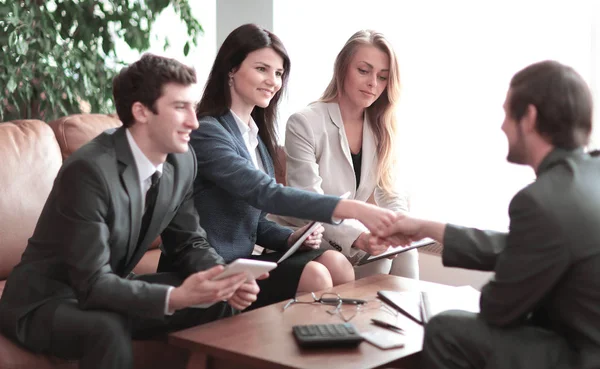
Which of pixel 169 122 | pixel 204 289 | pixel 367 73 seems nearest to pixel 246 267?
pixel 204 289

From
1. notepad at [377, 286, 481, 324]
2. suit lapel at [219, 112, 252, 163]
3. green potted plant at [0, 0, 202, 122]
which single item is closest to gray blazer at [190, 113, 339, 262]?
suit lapel at [219, 112, 252, 163]

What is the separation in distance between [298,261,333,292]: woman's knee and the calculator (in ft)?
1.99

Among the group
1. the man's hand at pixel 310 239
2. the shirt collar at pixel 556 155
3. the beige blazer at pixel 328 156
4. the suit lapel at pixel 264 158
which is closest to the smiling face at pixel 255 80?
the suit lapel at pixel 264 158

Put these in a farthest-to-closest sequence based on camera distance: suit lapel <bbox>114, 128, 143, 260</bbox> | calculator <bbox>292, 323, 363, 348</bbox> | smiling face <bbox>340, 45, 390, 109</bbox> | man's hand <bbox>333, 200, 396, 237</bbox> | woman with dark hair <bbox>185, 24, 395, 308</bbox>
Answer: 1. smiling face <bbox>340, 45, 390, 109</bbox>
2. woman with dark hair <bbox>185, 24, 395, 308</bbox>
3. man's hand <bbox>333, 200, 396, 237</bbox>
4. suit lapel <bbox>114, 128, 143, 260</bbox>
5. calculator <bbox>292, 323, 363, 348</bbox>

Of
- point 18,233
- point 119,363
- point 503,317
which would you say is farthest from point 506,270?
point 18,233

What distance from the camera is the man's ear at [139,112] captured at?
2316mm

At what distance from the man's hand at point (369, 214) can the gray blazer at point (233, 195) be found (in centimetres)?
7

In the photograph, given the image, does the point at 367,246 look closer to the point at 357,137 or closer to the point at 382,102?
the point at 357,137

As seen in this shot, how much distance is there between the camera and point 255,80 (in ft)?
9.53

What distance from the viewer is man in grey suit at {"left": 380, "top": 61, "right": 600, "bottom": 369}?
1786mm

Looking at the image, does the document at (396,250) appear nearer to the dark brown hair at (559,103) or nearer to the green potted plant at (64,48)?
the dark brown hair at (559,103)

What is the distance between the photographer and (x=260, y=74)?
2.92 m

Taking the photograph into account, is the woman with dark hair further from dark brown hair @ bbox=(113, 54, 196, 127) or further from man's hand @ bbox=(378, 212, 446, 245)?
dark brown hair @ bbox=(113, 54, 196, 127)

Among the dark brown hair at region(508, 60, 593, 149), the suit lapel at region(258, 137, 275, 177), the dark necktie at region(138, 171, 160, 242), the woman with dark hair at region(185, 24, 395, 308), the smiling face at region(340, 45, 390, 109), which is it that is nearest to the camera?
the dark brown hair at region(508, 60, 593, 149)
